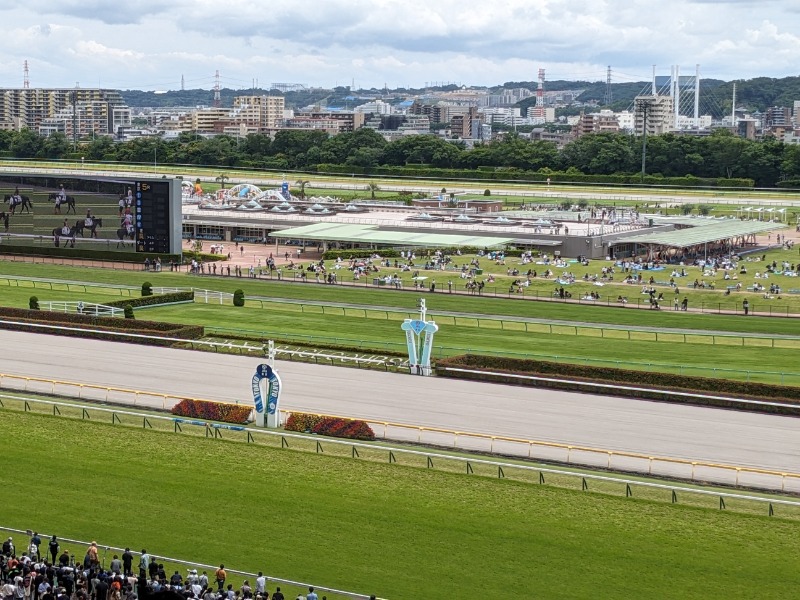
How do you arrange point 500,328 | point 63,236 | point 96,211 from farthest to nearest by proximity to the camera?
1. point 63,236
2. point 96,211
3. point 500,328

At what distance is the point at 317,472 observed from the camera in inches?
1078

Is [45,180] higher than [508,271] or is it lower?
higher

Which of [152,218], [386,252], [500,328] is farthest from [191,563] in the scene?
[386,252]

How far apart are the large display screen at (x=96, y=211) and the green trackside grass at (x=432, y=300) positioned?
9.06 feet

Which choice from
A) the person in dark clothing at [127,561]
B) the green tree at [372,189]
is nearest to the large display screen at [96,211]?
the person in dark clothing at [127,561]

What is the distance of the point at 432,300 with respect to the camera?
5653 cm

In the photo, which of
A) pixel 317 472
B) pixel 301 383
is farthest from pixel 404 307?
pixel 317 472

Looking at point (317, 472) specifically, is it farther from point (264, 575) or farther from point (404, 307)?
point (404, 307)

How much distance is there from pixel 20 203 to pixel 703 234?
135 ft

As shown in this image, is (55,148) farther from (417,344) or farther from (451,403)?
(451,403)

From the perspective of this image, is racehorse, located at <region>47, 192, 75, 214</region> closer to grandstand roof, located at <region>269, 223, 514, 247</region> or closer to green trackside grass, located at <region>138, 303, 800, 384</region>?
grandstand roof, located at <region>269, 223, 514, 247</region>

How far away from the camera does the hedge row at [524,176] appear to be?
12438 cm

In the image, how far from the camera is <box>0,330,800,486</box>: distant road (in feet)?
98.7

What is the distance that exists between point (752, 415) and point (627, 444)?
5057 mm
